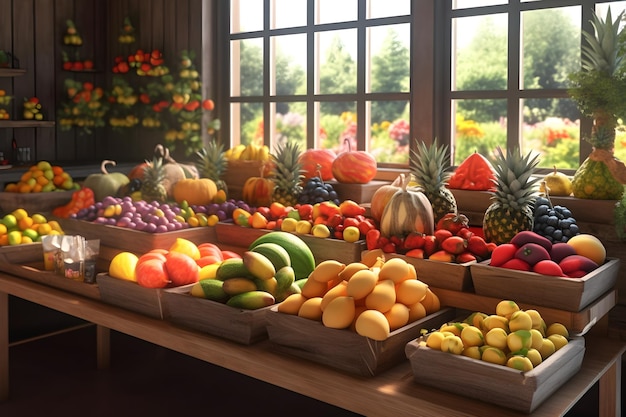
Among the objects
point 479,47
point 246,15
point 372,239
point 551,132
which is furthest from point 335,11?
point 551,132

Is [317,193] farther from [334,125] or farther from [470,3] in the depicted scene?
[334,125]

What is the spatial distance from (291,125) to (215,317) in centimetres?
236

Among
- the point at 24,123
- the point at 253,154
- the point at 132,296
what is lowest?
the point at 132,296

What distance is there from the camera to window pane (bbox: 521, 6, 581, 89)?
10.4 feet

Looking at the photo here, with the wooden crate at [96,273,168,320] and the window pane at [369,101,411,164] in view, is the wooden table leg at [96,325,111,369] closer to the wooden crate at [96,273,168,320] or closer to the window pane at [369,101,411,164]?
the wooden crate at [96,273,168,320]

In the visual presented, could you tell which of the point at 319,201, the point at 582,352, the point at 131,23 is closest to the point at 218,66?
the point at 131,23

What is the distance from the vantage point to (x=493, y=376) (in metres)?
1.63

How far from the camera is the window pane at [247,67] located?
4289 millimetres

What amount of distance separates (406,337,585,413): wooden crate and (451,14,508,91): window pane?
5.41 feet

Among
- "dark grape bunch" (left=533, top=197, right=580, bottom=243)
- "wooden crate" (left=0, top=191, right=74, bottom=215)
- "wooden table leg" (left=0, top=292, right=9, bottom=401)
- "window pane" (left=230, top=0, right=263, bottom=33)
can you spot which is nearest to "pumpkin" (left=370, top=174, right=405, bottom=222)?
"dark grape bunch" (left=533, top=197, right=580, bottom=243)

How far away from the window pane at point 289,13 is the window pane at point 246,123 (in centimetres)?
50

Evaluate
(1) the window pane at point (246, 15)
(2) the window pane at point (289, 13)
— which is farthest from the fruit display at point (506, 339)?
(1) the window pane at point (246, 15)

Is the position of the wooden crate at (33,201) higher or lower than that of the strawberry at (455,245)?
higher

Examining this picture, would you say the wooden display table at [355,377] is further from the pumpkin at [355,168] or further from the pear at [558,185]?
the pumpkin at [355,168]
